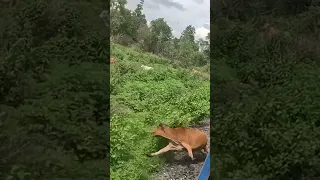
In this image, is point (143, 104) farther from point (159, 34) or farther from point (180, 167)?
point (159, 34)

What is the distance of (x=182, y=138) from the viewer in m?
4.98

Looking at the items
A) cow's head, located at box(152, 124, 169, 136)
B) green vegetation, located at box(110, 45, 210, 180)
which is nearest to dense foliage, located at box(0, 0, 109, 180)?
green vegetation, located at box(110, 45, 210, 180)

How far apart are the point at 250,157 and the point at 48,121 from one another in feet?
6.17

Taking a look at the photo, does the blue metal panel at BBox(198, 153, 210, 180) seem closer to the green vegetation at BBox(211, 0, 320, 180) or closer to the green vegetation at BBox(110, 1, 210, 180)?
the green vegetation at BBox(211, 0, 320, 180)

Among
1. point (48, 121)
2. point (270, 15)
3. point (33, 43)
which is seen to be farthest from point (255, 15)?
point (48, 121)

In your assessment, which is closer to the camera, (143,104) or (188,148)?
(188,148)

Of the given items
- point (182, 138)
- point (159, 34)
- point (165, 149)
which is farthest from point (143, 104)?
point (159, 34)

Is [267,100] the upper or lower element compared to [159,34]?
lower

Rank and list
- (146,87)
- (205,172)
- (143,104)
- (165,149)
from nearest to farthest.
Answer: (205,172)
(165,149)
(143,104)
(146,87)

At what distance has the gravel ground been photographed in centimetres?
445

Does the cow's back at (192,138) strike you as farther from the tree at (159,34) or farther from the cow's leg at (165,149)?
the tree at (159,34)

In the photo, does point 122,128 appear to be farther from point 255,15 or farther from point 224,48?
point 255,15

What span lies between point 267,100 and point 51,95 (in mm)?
2215

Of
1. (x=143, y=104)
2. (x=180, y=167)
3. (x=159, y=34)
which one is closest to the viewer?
(x=180, y=167)
